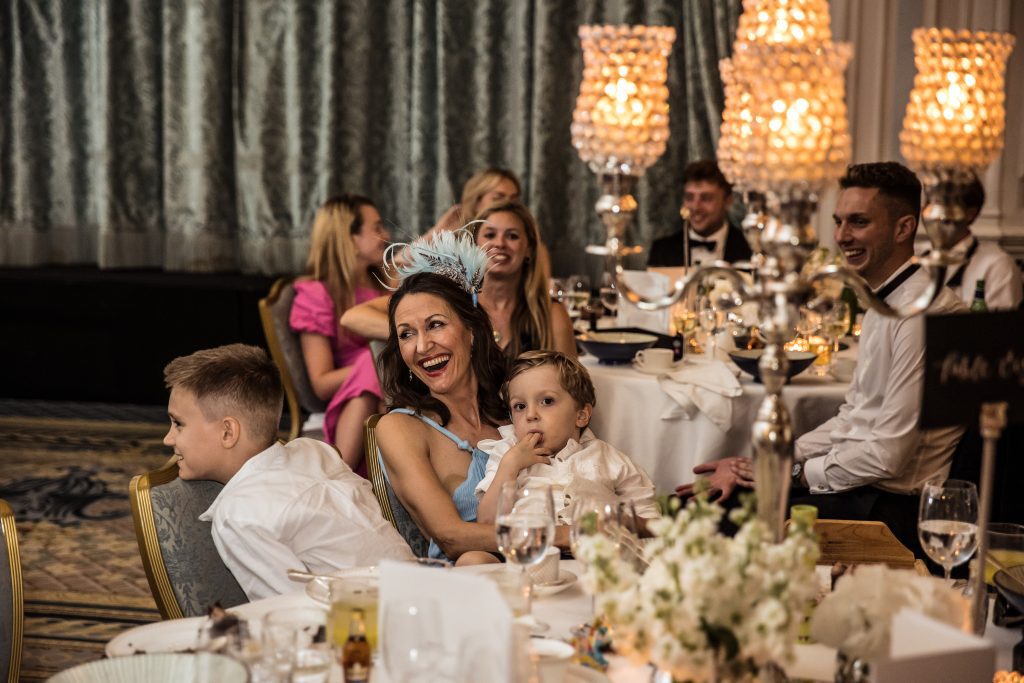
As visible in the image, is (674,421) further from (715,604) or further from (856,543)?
(715,604)

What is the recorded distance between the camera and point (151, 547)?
232cm

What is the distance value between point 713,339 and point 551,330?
624mm

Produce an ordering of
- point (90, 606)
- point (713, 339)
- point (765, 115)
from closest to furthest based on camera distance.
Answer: point (765, 115) → point (90, 606) → point (713, 339)

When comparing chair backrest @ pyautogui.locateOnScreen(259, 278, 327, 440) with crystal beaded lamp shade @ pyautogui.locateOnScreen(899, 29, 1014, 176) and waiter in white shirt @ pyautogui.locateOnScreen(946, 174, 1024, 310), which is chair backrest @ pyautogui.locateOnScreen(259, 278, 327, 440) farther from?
crystal beaded lamp shade @ pyautogui.locateOnScreen(899, 29, 1014, 176)

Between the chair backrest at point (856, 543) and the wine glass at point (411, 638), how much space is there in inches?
38.8

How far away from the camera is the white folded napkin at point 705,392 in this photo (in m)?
3.90

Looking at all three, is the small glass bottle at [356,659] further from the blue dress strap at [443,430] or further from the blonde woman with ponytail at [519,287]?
the blonde woman with ponytail at [519,287]

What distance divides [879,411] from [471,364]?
47.7 inches

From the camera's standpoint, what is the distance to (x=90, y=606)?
414 centimetres

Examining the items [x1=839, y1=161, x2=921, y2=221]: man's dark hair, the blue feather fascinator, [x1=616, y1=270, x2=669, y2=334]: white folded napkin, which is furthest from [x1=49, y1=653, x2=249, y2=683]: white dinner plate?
[x1=616, y1=270, x2=669, y2=334]: white folded napkin

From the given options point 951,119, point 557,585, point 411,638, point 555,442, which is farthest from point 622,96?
point 555,442

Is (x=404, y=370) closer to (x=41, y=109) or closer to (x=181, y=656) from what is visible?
(x=181, y=656)

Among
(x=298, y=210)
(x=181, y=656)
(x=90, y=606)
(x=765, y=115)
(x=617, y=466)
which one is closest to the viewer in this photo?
Answer: (x=765, y=115)

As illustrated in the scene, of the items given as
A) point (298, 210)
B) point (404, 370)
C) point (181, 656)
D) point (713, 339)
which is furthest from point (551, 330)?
point (298, 210)
